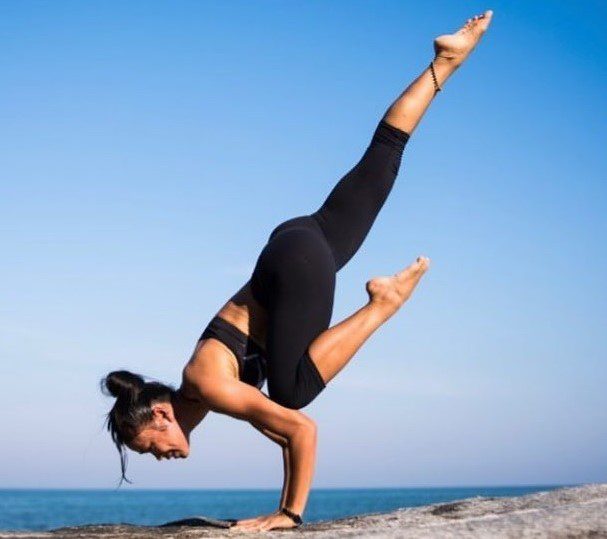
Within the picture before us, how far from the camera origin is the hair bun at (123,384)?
4.84 metres

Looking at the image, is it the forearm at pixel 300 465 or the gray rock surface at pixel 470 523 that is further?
the forearm at pixel 300 465

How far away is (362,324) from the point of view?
16.5 ft

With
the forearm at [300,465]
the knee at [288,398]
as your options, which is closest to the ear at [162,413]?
the knee at [288,398]

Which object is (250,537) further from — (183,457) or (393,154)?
(393,154)

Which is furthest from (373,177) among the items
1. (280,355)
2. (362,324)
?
(280,355)

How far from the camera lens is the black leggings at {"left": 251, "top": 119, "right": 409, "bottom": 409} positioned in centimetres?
487

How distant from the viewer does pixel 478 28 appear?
6109 mm

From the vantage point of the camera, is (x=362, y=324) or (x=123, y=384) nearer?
(x=123, y=384)

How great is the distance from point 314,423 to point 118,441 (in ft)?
3.49

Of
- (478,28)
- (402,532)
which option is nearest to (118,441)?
(402,532)

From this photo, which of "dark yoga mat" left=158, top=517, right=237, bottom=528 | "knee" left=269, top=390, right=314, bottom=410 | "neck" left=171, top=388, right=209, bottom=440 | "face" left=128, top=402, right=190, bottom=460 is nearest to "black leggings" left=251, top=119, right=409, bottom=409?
"knee" left=269, top=390, right=314, bottom=410

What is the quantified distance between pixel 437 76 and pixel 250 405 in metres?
2.45

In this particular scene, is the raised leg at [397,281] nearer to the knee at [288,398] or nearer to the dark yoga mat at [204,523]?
the knee at [288,398]

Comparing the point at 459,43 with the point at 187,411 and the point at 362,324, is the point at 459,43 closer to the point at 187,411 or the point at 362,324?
the point at 362,324
